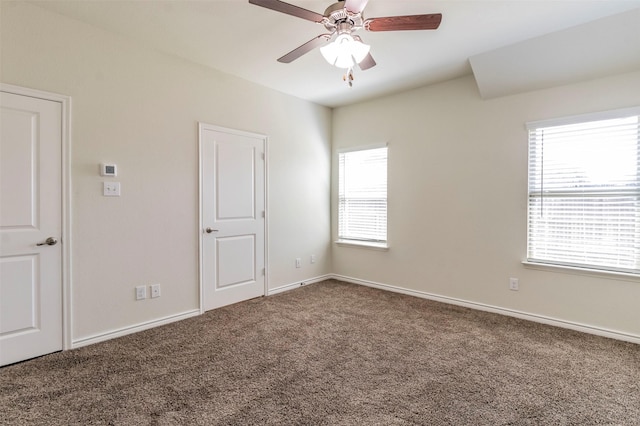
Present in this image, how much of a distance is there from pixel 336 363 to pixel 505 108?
3.01m

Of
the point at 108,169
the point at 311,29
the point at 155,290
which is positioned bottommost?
the point at 155,290

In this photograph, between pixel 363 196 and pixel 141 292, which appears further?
pixel 363 196

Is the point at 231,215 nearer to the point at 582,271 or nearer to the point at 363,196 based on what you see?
the point at 363,196

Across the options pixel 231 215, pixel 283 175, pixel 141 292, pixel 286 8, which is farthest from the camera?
pixel 283 175

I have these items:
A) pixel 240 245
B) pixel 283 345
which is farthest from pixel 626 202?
pixel 240 245

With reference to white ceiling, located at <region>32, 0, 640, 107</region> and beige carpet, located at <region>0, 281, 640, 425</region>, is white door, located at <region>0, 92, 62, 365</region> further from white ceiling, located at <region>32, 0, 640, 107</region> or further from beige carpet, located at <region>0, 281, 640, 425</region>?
white ceiling, located at <region>32, 0, 640, 107</region>

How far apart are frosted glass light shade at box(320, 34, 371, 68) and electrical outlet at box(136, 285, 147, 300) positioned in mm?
2591

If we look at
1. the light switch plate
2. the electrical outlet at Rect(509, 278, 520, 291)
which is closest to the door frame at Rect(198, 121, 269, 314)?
the light switch plate

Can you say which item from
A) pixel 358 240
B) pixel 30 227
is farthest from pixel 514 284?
pixel 30 227

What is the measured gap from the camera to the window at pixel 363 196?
446 centimetres

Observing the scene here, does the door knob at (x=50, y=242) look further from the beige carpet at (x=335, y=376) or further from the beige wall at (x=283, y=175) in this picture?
the beige carpet at (x=335, y=376)

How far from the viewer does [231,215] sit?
3.75m

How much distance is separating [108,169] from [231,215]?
1318 mm

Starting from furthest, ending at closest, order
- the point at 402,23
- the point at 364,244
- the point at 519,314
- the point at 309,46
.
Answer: the point at 364,244, the point at 519,314, the point at 309,46, the point at 402,23
